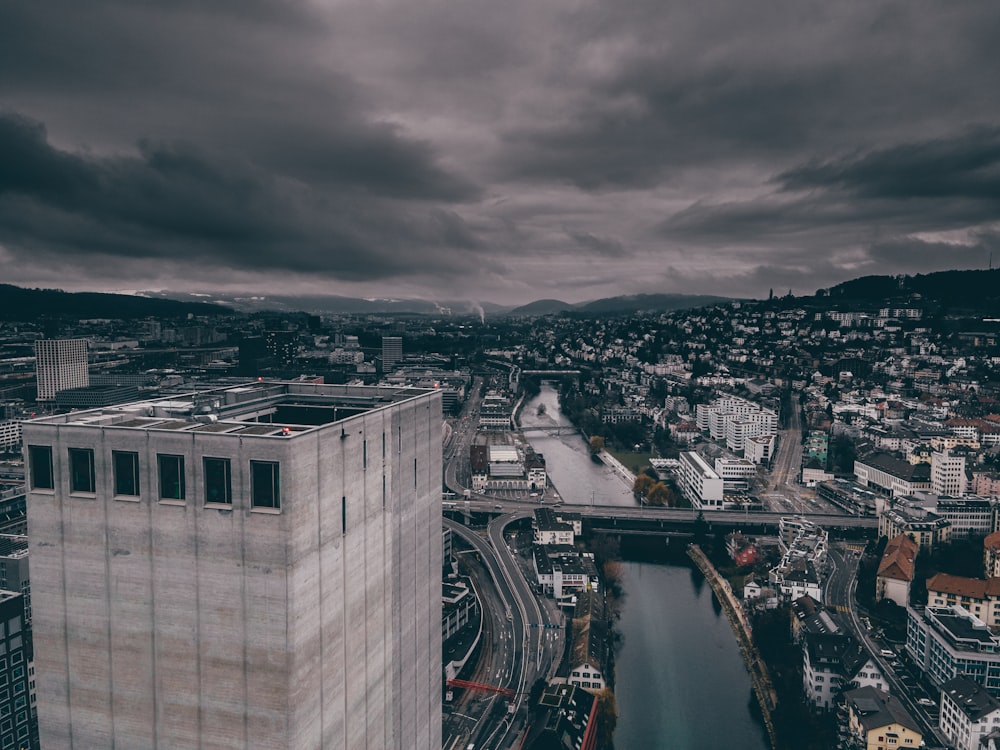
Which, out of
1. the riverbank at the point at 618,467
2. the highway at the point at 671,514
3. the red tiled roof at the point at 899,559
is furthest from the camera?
the riverbank at the point at 618,467

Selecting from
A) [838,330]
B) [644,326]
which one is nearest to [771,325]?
[838,330]

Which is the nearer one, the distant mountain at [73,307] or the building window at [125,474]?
the building window at [125,474]

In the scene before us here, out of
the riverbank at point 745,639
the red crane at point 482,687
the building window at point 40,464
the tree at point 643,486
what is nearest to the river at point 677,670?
the riverbank at point 745,639

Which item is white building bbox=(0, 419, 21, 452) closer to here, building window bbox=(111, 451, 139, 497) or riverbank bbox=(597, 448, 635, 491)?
riverbank bbox=(597, 448, 635, 491)

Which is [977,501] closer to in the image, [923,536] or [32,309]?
[923,536]

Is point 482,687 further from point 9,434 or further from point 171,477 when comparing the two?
point 9,434

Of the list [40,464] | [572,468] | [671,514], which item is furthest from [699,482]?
[40,464]

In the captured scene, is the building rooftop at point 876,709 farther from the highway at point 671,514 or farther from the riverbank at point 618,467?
the riverbank at point 618,467

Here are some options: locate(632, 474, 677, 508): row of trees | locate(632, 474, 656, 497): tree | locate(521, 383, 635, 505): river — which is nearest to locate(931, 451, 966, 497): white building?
locate(632, 474, 677, 508): row of trees
